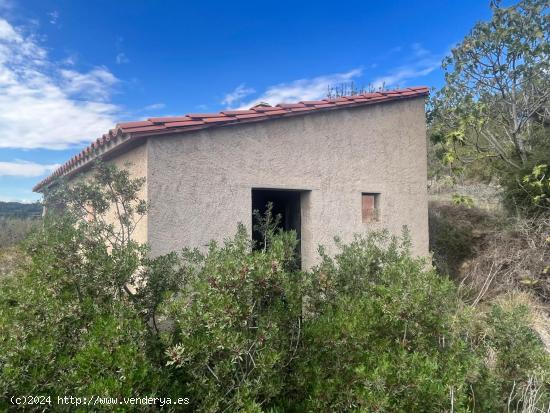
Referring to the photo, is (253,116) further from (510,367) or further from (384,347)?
(510,367)

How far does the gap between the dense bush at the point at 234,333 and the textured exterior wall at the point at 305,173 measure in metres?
2.18

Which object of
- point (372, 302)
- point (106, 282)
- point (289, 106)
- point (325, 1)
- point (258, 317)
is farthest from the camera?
point (325, 1)

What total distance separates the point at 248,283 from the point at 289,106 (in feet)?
18.7

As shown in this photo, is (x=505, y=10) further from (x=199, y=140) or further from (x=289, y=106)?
(x=199, y=140)

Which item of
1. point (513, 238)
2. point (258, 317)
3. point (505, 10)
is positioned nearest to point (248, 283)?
point (258, 317)

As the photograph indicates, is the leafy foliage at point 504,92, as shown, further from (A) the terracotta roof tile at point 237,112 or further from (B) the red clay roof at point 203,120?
(A) the terracotta roof tile at point 237,112

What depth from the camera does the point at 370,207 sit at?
964 centimetres

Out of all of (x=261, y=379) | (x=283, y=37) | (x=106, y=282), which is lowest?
(x=261, y=379)

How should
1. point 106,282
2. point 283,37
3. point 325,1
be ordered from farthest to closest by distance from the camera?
1. point 283,37
2. point 325,1
3. point 106,282

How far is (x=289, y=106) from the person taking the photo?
329 inches

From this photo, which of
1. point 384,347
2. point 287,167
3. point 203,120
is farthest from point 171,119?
point 384,347

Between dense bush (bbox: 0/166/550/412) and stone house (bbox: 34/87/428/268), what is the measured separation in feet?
7.27

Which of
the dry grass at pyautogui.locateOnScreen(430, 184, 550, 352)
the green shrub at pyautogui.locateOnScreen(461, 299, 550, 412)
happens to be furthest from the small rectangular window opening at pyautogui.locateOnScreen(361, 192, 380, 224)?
the green shrub at pyautogui.locateOnScreen(461, 299, 550, 412)

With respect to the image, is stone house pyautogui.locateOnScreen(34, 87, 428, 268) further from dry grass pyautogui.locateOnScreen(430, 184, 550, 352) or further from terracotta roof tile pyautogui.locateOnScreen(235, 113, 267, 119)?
dry grass pyautogui.locateOnScreen(430, 184, 550, 352)
